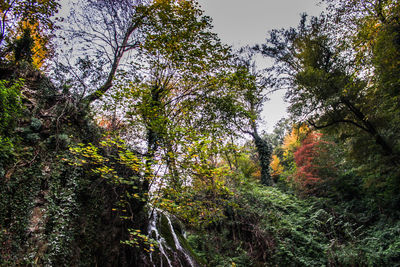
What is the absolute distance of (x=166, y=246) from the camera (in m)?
5.11

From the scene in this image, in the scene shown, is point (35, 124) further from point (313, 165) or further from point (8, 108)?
point (313, 165)

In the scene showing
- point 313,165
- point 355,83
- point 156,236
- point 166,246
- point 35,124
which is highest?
point 355,83

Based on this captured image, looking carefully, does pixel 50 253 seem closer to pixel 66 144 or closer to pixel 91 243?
pixel 91 243

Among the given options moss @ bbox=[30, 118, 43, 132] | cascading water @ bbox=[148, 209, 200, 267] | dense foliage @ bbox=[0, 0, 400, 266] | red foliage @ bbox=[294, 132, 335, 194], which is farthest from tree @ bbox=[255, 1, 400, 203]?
moss @ bbox=[30, 118, 43, 132]

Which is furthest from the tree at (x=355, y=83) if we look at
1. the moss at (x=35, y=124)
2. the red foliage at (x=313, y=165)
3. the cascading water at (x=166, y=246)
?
the moss at (x=35, y=124)

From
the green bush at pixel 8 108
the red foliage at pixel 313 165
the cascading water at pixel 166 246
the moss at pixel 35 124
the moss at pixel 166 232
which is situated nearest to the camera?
the green bush at pixel 8 108

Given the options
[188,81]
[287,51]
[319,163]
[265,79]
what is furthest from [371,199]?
[188,81]

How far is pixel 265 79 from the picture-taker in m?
10.2

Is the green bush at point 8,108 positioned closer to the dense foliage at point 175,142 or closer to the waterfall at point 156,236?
the dense foliage at point 175,142

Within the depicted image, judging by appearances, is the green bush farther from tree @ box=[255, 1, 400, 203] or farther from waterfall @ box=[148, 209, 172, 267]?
tree @ box=[255, 1, 400, 203]

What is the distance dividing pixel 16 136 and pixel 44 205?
4.68 feet

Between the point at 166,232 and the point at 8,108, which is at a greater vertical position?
the point at 8,108

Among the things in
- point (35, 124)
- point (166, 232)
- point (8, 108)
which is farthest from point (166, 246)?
point (8, 108)

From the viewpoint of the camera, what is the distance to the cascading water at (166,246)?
15.4 feet
